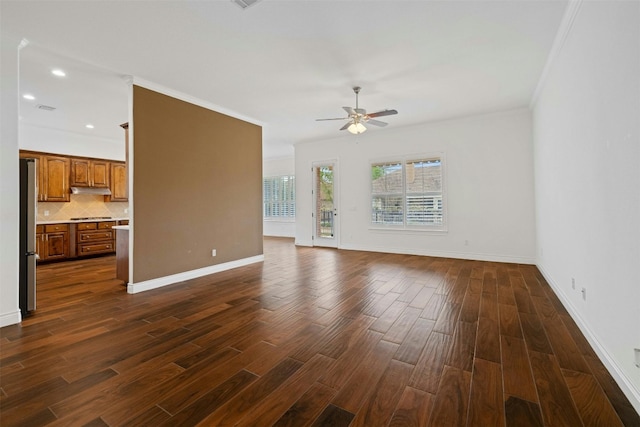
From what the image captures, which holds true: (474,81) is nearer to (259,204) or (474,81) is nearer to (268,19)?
(268,19)

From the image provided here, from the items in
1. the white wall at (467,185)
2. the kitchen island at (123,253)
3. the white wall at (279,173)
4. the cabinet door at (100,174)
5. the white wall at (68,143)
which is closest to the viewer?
the kitchen island at (123,253)

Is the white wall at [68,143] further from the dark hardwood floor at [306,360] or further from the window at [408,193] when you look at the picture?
the window at [408,193]

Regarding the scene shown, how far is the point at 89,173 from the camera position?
22.4 ft

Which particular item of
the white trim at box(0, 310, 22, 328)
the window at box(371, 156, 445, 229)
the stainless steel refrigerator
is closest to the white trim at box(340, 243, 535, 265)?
the window at box(371, 156, 445, 229)

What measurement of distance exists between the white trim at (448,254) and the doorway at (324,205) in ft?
2.00

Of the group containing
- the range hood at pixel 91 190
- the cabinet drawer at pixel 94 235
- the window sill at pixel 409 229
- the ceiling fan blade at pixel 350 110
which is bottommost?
the cabinet drawer at pixel 94 235

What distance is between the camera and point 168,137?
4355 mm

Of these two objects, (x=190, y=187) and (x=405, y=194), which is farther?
→ (x=405, y=194)

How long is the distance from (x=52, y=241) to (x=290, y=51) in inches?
253

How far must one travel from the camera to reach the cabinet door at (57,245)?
5.95 metres

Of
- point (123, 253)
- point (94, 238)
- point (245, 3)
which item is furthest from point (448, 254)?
point (94, 238)

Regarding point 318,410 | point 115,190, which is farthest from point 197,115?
point 318,410

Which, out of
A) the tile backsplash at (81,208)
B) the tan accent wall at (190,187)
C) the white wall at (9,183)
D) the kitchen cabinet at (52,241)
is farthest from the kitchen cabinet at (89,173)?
the white wall at (9,183)

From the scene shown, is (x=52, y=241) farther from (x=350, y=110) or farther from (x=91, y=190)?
(x=350, y=110)
